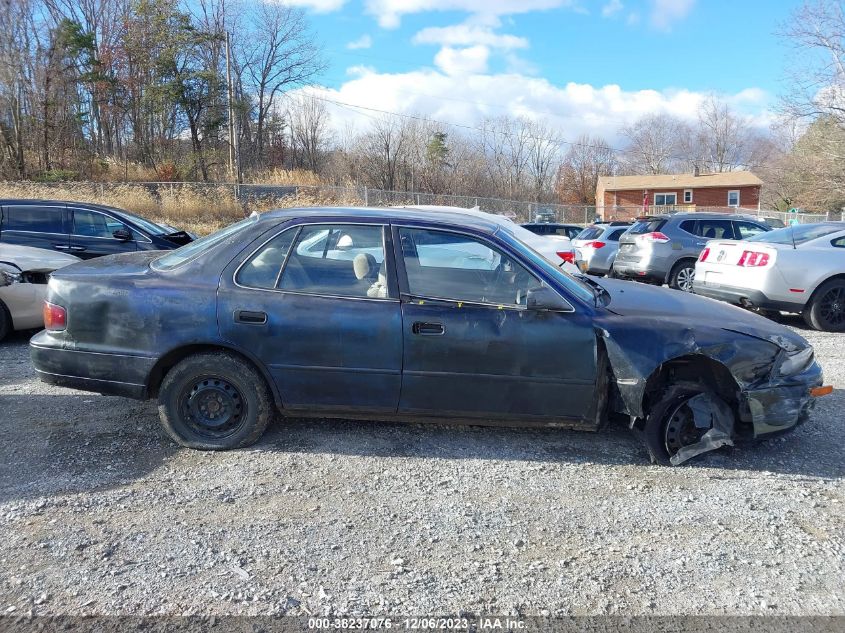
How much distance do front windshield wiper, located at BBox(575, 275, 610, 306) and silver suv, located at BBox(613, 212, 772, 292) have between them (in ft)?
24.3

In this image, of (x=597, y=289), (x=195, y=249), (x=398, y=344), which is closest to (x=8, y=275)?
(x=195, y=249)

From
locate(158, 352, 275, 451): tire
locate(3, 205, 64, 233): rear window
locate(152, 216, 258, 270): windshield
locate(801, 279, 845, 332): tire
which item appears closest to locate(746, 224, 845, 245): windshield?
locate(801, 279, 845, 332): tire

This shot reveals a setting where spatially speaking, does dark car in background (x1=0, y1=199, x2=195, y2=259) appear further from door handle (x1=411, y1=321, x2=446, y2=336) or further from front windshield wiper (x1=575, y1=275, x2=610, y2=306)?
front windshield wiper (x1=575, y1=275, x2=610, y2=306)

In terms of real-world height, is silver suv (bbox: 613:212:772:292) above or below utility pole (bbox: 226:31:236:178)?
below

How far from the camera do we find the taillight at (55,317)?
4.10 metres

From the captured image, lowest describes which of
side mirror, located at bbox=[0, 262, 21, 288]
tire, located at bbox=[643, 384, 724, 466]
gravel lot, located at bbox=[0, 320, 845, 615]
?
gravel lot, located at bbox=[0, 320, 845, 615]

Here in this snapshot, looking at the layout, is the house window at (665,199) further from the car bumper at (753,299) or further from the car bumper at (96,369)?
the car bumper at (96,369)

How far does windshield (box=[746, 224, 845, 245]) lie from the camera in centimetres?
863

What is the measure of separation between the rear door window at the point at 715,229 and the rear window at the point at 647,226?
0.74m

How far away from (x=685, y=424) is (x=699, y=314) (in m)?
0.75

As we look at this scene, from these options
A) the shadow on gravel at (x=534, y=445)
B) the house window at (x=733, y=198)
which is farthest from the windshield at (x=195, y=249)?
the house window at (x=733, y=198)

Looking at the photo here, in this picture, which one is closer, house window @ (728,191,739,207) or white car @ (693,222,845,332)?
white car @ (693,222,845,332)

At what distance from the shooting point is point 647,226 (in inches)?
489

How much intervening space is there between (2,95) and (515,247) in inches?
1240
